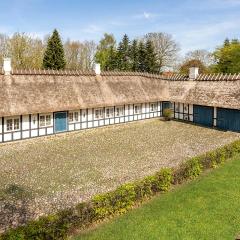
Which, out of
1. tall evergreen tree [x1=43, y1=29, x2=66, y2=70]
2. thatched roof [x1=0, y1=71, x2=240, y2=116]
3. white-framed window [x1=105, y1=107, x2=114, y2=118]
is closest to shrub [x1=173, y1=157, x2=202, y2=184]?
thatched roof [x1=0, y1=71, x2=240, y2=116]

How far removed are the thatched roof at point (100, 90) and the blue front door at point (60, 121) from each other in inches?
34.5

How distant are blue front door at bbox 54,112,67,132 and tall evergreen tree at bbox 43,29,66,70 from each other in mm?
18027

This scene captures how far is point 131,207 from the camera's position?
45.7 ft

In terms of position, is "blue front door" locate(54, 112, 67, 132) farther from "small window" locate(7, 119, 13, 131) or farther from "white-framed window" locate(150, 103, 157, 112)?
"white-framed window" locate(150, 103, 157, 112)

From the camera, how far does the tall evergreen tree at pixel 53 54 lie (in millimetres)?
43156

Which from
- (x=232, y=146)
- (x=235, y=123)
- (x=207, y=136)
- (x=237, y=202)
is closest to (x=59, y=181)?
(x=237, y=202)

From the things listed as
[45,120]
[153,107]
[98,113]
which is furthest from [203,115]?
[45,120]

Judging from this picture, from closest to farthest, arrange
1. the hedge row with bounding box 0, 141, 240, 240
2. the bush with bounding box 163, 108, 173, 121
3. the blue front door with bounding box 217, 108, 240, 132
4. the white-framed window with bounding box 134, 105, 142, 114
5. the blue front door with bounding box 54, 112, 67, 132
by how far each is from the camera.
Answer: the hedge row with bounding box 0, 141, 240, 240 → the blue front door with bounding box 54, 112, 67, 132 → the blue front door with bounding box 217, 108, 240, 132 → the white-framed window with bounding box 134, 105, 142, 114 → the bush with bounding box 163, 108, 173, 121

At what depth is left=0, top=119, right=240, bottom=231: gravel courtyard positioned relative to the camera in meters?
14.6

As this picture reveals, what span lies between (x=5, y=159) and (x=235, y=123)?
19.8 m

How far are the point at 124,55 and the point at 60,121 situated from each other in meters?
32.4

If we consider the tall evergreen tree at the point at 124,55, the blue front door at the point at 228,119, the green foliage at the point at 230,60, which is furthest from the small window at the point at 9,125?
the green foliage at the point at 230,60

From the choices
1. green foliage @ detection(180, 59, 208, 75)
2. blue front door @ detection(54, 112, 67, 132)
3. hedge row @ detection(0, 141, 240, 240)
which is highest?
green foliage @ detection(180, 59, 208, 75)

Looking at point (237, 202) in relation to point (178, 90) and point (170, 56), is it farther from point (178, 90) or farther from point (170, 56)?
point (170, 56)
